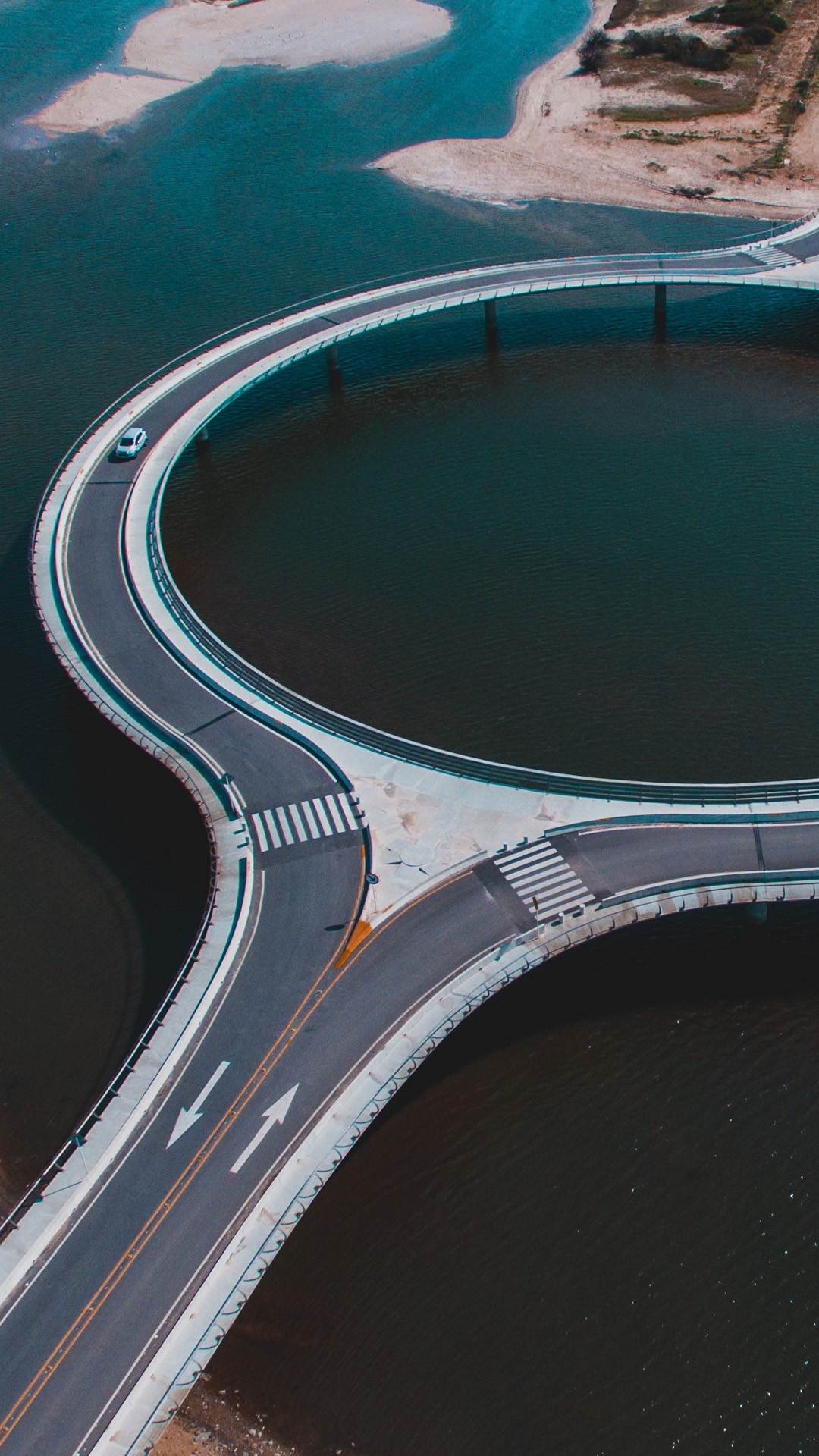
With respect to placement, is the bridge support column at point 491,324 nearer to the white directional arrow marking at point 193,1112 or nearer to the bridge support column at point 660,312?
the bridge support column at point 660,312

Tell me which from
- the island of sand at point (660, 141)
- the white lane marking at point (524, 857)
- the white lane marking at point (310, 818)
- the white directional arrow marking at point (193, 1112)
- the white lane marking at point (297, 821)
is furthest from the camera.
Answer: the island of sand at point (660, 141)

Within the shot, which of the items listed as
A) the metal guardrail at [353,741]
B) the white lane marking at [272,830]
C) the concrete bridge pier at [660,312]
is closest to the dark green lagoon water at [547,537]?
the concrete bridge pier at [660,312]

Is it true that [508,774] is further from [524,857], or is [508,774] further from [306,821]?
[306,821]

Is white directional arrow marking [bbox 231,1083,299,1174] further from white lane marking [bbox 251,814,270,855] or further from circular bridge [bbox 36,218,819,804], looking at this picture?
circular bridge [bbox 36,218,819,804]

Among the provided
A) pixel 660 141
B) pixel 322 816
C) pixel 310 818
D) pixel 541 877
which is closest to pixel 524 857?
pixel 541 877

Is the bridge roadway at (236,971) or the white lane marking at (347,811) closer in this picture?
the bridge roadway at (236,971)

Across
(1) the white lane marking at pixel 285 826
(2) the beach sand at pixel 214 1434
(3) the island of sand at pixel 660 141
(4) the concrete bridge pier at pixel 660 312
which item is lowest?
(2) the beach sand at pixel 214 1434
